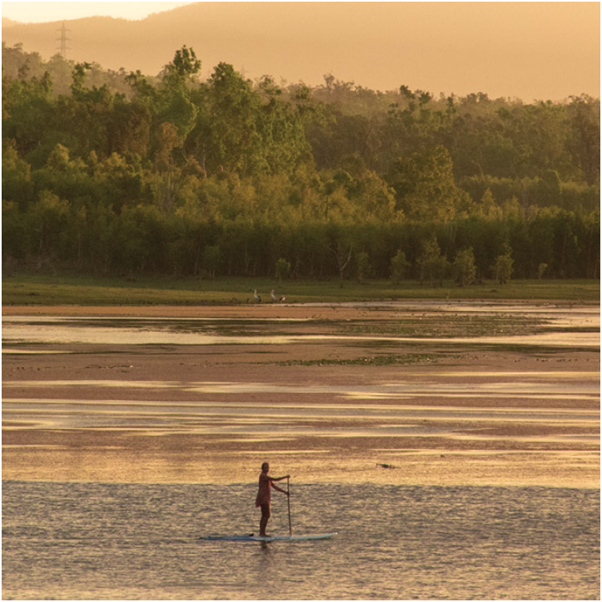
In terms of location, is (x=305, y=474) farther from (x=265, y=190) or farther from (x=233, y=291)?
(x=265, y=190)

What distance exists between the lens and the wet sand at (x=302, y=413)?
20.7 m

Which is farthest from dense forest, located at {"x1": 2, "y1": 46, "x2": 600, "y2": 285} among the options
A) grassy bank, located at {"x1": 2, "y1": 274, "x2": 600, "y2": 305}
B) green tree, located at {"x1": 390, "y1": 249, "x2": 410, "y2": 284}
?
grassy bank, located at {"x1": 2, "y1": 274, "x2": 600, "y2": 305}

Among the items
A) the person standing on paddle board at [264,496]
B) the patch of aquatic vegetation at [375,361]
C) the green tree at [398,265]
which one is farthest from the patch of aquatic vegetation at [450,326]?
the person standing on paddle board at [264,496]

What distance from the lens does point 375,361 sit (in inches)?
1526

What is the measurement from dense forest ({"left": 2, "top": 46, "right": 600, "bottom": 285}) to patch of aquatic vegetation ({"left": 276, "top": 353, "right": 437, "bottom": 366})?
51235mm

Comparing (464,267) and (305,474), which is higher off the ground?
(464,267)

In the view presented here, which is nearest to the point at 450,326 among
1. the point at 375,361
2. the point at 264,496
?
the point at 375,361

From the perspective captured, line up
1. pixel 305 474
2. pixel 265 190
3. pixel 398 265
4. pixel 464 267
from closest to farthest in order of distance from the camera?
pixel 305 474 < pixel 464 267 < pixel 398 265 < pixel 265 190

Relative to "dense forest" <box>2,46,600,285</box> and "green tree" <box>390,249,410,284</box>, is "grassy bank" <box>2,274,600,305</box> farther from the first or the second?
"dense forest" <box>2,46,600,285</box>

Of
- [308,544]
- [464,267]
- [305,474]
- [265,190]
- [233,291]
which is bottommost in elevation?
[308,544]

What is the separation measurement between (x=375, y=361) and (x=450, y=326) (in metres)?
16.7

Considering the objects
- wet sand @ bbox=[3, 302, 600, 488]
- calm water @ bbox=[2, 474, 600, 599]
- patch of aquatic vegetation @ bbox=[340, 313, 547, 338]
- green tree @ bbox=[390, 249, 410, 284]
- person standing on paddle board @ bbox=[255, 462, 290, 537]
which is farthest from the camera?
green tree @ bbox=[390, 249, 410, 284]

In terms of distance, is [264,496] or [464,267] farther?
[464,267]

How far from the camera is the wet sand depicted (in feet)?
67.9
